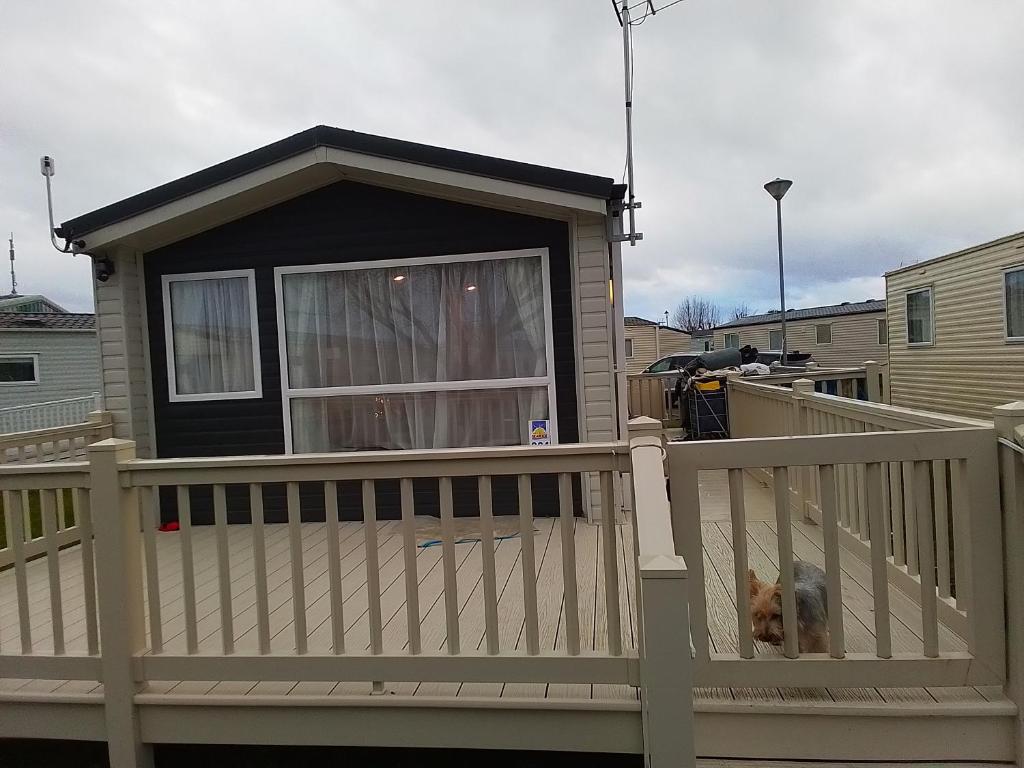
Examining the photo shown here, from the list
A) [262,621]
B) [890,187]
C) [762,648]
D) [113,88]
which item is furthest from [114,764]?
[890,187]

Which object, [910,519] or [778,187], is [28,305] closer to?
[778,187]

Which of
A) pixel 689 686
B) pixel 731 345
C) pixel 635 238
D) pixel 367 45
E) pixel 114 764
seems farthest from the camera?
pixel 731 345

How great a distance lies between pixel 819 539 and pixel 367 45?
9.71 m

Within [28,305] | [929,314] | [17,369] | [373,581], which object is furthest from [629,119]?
[28,305]

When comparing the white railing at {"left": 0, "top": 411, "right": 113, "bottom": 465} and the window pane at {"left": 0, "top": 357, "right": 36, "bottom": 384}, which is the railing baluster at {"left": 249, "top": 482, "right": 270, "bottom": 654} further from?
the window pane at {"left": 0, "top": 357, "right": 36, "bottom": 384}

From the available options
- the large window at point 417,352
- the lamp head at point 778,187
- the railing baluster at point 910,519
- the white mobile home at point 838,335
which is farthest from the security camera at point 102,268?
the white mobile home at point 838,335

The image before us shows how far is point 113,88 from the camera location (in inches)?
452

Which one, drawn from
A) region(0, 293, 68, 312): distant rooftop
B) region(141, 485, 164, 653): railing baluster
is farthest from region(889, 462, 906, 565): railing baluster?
region(0, 293, 68, 312): distant rooftop

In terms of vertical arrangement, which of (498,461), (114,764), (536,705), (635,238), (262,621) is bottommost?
(114,764)

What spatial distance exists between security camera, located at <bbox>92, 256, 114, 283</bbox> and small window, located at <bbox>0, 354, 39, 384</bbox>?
1404cm

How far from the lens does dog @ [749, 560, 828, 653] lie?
7.11 feet

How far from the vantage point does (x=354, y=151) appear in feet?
13.3

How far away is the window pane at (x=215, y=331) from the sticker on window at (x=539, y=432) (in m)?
2.10

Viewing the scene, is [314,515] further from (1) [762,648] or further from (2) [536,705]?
(1) [762,648]
